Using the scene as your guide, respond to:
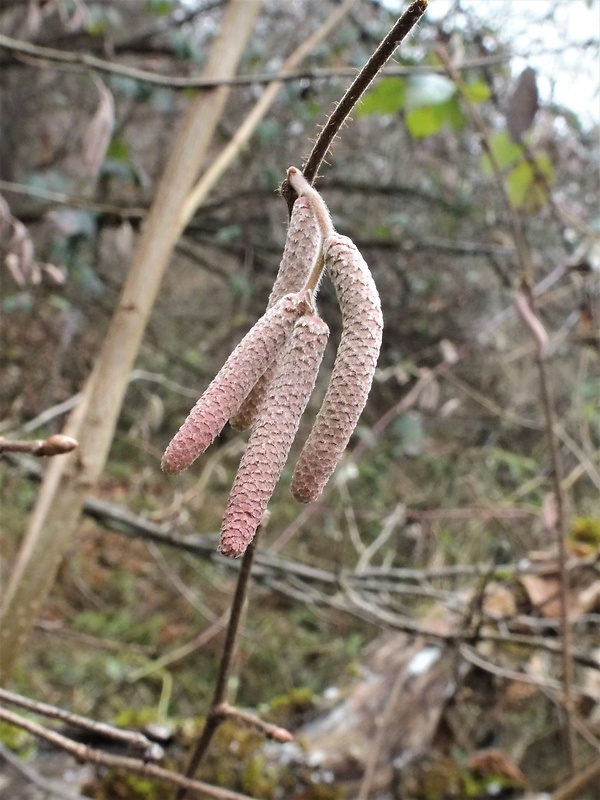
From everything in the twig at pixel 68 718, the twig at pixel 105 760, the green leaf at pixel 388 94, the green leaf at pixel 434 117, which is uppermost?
the green leaf at pixel 434 117

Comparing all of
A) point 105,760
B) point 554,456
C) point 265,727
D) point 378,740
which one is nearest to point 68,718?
point 105,760

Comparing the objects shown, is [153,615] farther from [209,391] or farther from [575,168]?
[209,391]

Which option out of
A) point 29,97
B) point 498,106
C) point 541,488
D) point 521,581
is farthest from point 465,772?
point 29,97

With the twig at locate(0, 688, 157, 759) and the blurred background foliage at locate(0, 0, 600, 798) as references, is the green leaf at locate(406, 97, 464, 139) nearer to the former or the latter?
the blurred background foliage at locate(0, 0, 600, 798)

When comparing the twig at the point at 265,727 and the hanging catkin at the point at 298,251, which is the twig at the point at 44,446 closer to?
the hanging catkin at the point at 298,251

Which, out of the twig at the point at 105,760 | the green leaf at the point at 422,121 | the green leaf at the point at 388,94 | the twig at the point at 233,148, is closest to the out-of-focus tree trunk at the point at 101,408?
the twig at the point at 233,148

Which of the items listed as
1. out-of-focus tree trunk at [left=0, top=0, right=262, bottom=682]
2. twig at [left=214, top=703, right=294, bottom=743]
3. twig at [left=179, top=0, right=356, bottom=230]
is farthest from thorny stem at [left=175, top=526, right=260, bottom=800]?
twig at [left=179, top=0, right=356, bottom=230]
